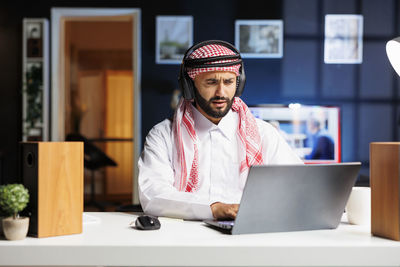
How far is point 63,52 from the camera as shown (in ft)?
16.5

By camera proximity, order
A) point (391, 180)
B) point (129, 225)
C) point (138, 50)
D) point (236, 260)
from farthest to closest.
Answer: point (138, 50) → point (129, 225) → point (391, 180) → point (236, 260)

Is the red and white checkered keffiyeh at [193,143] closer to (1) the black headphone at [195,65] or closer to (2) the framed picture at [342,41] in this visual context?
(1) the black headphone at [195,65]

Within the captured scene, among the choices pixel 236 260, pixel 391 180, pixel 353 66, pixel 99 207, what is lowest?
pixel 99 207

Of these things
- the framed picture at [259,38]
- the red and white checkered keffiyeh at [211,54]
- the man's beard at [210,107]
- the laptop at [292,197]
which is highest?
the framed picture at [259,38]

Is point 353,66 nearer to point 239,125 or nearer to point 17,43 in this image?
point 239,125

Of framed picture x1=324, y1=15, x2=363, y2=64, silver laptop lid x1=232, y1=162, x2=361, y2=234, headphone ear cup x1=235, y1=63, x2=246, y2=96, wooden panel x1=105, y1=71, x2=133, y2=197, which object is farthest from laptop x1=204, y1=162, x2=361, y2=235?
wooden panel x1=105, y1=71, x2=133, y2=197

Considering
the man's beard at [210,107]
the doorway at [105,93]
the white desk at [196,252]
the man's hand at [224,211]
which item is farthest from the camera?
the doorway at [105,93]

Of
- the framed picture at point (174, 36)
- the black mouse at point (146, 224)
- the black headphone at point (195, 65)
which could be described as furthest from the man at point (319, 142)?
the black mouse at point (146, 224)

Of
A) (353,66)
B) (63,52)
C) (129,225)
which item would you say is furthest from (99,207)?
(129,225)

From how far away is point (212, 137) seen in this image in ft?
7.17

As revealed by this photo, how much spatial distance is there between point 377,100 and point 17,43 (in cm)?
395

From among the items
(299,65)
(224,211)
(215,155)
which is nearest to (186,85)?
(215,155)

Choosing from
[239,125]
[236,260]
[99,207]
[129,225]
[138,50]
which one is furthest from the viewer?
[99,207]

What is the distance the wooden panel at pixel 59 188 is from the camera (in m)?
1.21
